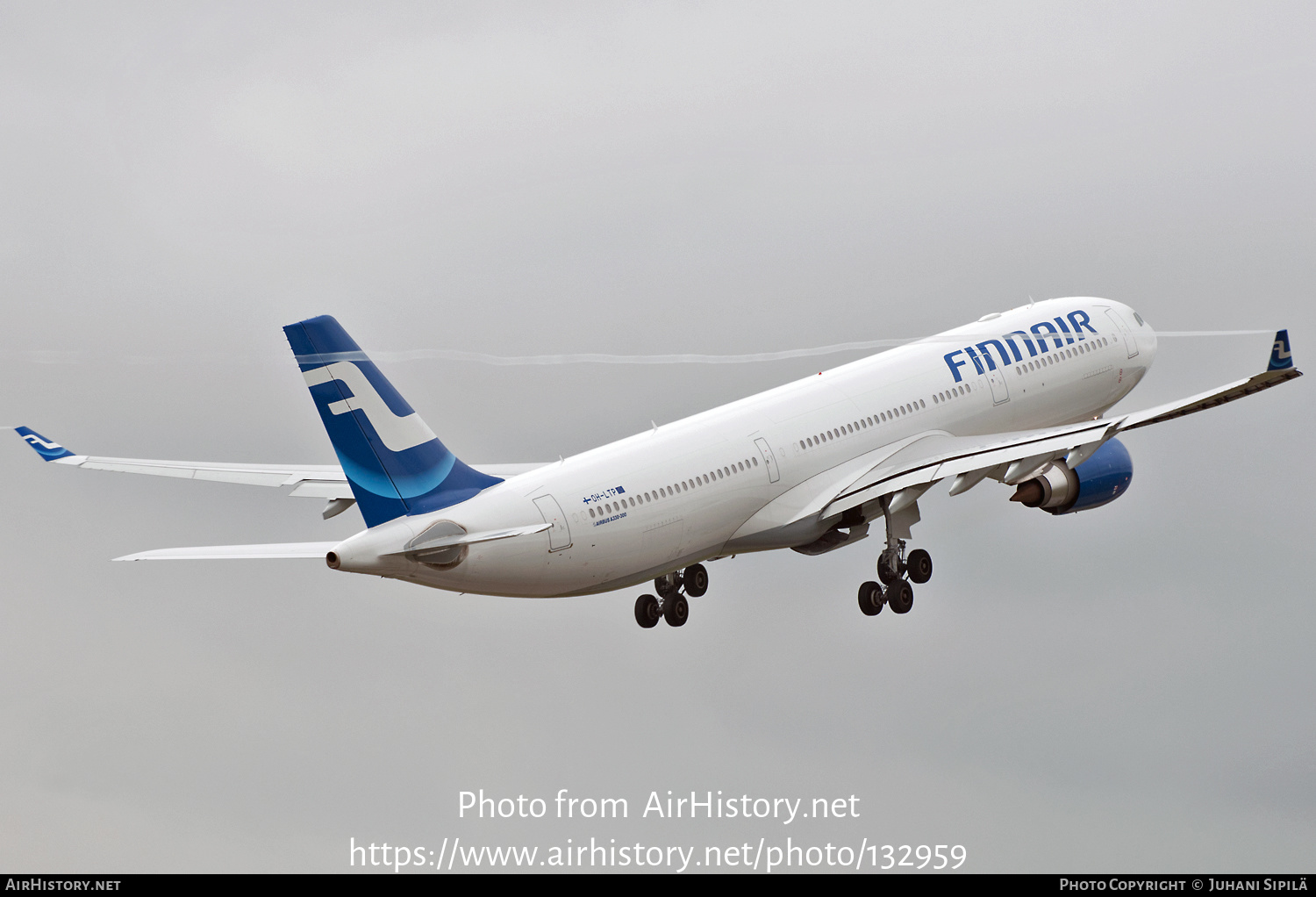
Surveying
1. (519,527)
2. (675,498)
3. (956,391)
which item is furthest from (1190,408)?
(519,527)

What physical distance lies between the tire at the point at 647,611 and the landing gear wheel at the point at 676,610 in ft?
0.60

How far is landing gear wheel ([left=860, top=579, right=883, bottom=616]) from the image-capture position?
4606 centimetres

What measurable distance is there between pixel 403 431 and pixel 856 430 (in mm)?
12895

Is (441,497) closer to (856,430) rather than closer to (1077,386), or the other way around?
(856,430)

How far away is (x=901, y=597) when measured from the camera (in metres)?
45.9

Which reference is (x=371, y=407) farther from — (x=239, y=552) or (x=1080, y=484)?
(x=1080, y=484)

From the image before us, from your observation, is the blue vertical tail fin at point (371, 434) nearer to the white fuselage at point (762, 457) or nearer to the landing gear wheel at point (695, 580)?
the white fuselage at point (762, 457)

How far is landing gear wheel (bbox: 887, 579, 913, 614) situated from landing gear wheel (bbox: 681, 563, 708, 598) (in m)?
4.66

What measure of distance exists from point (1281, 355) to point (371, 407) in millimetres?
18776

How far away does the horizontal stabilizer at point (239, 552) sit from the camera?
3412cm

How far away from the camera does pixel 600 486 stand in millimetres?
40062

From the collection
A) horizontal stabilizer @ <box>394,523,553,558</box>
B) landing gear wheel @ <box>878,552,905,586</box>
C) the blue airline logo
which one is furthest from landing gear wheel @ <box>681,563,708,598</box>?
horizontal stabilizer @ <box>394,523,553,558</box>

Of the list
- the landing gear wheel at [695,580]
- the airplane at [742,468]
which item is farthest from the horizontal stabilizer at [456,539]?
the landing gear wheel at [695,580]

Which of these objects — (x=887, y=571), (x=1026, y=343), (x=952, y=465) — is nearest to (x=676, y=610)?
(x=887, y=571)
